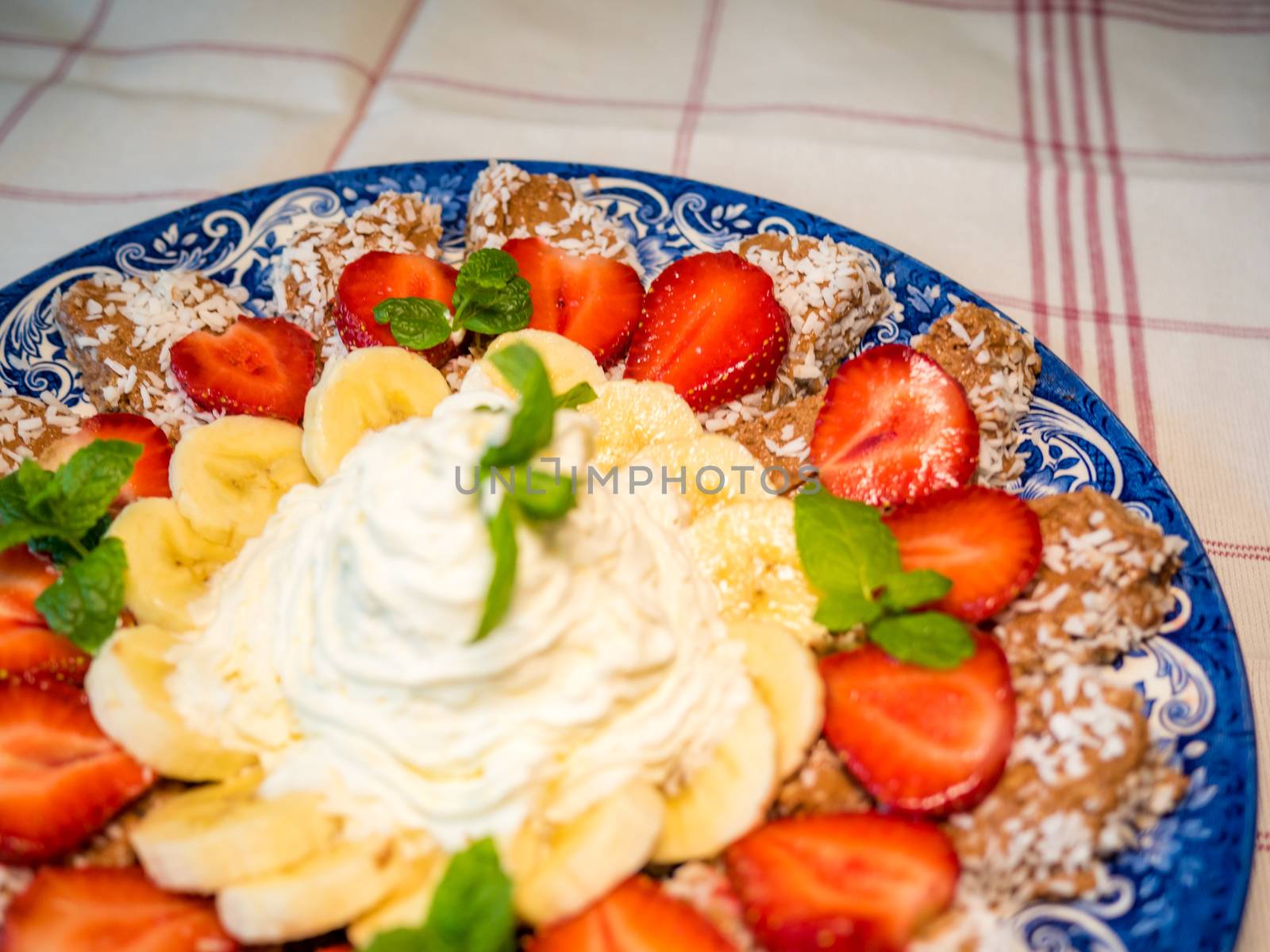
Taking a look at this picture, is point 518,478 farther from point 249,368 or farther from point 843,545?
point 249,368

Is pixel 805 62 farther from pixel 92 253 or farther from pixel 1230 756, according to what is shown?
pixel 1230 756

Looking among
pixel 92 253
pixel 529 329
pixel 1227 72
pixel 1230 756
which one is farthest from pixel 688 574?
pixel 1227 72

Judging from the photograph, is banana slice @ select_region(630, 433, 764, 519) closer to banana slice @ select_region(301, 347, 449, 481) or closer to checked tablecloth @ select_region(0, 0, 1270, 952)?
banana slice @ select_region(301, 347, 449, 481)

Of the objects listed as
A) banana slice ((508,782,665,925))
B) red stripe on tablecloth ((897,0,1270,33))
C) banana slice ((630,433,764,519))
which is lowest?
banana slice ((508,782,665,925))

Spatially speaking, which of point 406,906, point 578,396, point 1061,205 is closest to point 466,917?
point 406,906

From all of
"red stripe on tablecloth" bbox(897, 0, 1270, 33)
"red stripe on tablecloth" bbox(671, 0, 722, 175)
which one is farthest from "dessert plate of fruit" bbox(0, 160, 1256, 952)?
"red stripe on tablecloth" bbox(897, 0, 1270, 33)
